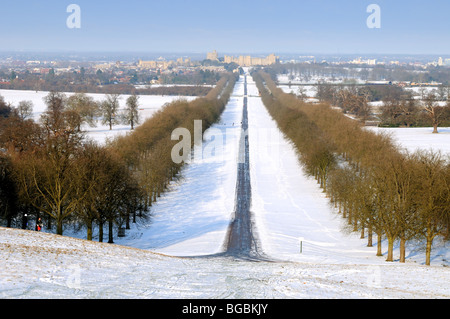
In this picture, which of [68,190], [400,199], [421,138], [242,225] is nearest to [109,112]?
[421,138]

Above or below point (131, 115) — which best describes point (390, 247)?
below

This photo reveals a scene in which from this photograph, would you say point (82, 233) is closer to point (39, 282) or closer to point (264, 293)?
point (39, 282)

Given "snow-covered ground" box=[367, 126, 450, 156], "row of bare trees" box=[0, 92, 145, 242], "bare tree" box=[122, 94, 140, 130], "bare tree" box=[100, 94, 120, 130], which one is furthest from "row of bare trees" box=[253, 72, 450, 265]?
"bare tree" box=[100, 94, 120, 130]

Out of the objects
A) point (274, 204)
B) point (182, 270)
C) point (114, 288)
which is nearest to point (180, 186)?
point (274, 204)

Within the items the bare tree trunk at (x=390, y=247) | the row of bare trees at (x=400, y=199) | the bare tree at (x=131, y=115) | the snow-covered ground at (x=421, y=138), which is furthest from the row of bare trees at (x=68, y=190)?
the bare tree at (x=131, y=115)

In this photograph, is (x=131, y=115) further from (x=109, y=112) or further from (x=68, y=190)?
(x=68, y=190)

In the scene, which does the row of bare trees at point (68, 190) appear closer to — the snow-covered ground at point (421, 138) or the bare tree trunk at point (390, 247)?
the bare tree trunk at point (390, 247)

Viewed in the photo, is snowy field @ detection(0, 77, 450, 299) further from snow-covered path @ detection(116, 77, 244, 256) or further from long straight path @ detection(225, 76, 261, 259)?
long straight path @ detection(225, 76, 261, 259)

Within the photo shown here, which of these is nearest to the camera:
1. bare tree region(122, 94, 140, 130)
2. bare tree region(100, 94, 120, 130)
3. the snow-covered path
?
the snow-covered path
